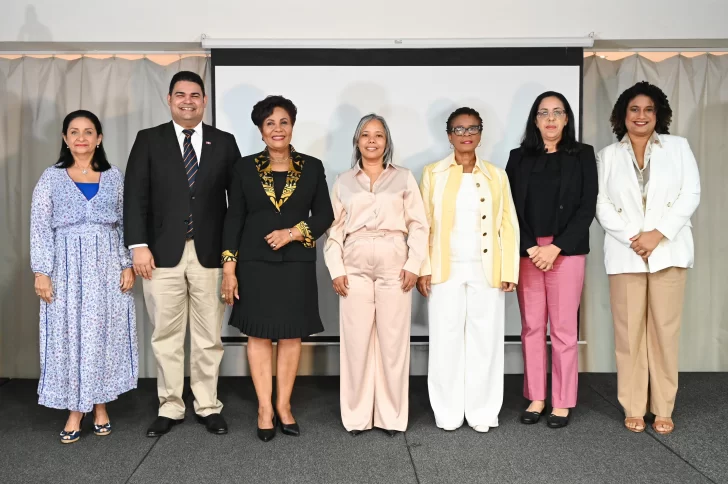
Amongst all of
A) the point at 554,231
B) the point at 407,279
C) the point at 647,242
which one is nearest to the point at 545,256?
the point at 554,231

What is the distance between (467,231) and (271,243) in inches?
39.4

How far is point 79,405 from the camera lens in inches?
123

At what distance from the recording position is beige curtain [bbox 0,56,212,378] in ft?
14.6

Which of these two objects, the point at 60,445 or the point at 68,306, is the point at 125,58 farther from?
the point at 60,445

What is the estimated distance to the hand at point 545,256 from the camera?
3.25 meters

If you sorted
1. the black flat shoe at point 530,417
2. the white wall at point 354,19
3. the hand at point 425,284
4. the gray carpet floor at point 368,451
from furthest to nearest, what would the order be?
1. the white wall at point 354,19
2. the black flat shoe at point 530,417
3. the hand at point 425,284
4. the gray carpet floor at point 368,451

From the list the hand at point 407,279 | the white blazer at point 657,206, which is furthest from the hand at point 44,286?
the white blazer at point 657,206

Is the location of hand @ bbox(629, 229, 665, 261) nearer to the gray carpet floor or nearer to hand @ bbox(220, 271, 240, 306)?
the gray carpet floor

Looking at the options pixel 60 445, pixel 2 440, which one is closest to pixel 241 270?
pixel 60 445

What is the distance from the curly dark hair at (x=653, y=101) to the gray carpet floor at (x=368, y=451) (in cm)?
160

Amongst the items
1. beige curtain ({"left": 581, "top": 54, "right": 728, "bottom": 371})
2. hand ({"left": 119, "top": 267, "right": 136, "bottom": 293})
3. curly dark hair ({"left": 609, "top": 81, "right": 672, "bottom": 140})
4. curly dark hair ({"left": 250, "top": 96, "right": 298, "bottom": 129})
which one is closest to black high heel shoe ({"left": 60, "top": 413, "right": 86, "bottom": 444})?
hand ({"left": 119, "top": 267, "right": 136, "bottom": 293})

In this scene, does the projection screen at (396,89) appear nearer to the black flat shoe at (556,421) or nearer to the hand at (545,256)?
the hand at (545,256)

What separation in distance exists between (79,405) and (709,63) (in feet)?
15.3

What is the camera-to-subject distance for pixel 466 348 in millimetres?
3314
